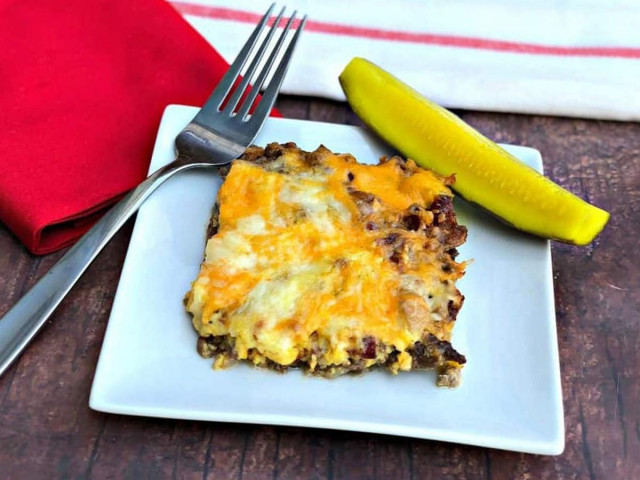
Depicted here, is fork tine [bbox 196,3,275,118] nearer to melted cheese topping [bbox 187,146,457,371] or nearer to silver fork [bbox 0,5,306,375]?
silver fork [bbox 0,5,306,375]

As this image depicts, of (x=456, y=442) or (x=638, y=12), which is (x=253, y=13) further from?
(x=456, y=442)

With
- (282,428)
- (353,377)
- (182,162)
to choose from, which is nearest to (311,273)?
(353,377)

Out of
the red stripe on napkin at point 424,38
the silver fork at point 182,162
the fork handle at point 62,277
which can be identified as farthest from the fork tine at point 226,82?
the red stripe on napkin at point 424,38

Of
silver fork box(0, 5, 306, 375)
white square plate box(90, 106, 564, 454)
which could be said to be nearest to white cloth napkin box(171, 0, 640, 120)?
silver fork box(0, 5, 306, 375)

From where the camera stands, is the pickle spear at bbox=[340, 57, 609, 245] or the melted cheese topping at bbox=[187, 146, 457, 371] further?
the pickle spear at bbox=[340, 57, 609, 245]

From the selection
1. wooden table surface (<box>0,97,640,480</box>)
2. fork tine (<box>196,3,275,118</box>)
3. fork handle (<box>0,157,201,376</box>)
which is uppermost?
fork tine (<box>196,3,275,118</box>)

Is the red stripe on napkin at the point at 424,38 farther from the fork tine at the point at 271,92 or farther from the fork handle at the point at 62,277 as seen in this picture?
the fork handle at the point at 62,277

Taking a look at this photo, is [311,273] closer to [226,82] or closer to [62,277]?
[62,277]
